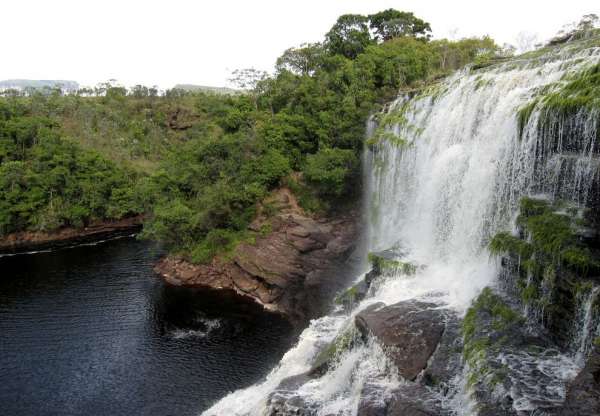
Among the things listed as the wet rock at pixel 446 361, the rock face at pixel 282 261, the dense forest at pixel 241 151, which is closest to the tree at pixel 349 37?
the dense forest at pixel 241 151

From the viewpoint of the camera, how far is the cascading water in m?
15.1

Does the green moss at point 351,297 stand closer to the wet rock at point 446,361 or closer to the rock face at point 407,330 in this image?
the rock face at point 407,330

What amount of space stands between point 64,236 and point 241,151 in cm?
2263

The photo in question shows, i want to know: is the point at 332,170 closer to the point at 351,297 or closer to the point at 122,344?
the point at 351,297

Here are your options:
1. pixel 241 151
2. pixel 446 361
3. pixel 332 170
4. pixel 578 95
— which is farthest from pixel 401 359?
pixel 241 151

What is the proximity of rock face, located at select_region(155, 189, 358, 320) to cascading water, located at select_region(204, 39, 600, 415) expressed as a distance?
246 inches

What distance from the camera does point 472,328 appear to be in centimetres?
1473

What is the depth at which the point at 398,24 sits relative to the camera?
49562 mm

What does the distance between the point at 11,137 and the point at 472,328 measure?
5378 centimetres

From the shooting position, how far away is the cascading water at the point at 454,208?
15.1 m

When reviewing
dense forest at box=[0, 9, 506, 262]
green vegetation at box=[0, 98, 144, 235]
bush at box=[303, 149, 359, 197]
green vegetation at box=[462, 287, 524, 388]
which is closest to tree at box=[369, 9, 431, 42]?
dense forest at box=[0, 9, 506, 262]

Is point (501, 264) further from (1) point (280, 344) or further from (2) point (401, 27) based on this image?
(2) point (401, 27)

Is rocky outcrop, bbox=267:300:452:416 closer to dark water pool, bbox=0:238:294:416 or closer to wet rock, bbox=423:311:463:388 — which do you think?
wet rock, bbox=423:311:463:388

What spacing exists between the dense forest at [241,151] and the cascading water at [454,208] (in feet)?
26.7
